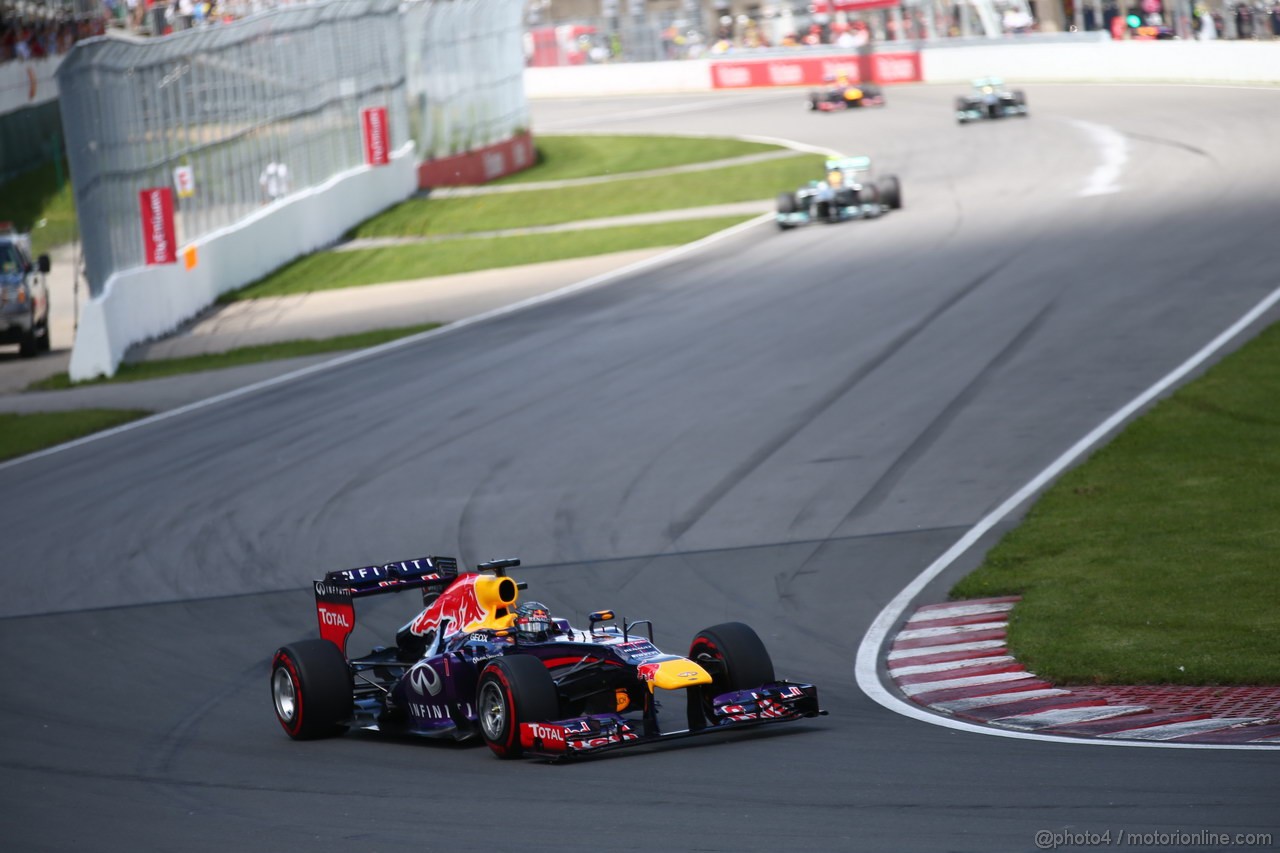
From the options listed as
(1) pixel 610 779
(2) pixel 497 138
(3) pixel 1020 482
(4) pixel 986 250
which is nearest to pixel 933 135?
(2) pixel 497 138

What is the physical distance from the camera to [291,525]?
55.4 ft

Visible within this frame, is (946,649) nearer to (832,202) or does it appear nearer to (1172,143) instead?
(832,202)

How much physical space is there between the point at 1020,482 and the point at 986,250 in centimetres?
1272

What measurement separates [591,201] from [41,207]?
16.8 metres

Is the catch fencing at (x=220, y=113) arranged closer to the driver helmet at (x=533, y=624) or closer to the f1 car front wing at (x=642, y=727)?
the driver helmet at (x=533, y=624)

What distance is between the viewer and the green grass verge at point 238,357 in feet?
87.0

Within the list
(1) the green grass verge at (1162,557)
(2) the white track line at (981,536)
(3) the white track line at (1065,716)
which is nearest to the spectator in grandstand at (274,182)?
(2) the white track line at (981,536)

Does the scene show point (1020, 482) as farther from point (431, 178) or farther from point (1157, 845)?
point (431, 178)

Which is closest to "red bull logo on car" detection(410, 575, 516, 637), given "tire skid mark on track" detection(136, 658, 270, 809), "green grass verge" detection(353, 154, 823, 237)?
"tire skid mark on track" detection(136, 658, 270, 809)

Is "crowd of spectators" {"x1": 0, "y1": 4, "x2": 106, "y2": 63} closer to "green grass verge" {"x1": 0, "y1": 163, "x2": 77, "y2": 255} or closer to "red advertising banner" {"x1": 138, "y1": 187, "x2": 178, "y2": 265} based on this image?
"green grass verge" {"x1": 0, "y1": 163, "x2": 77, "y2": 255}

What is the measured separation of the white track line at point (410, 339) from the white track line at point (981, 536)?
→ 12.1 metres

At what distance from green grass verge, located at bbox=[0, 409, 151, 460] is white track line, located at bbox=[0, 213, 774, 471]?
198 millimetres

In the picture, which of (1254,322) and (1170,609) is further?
(1254,322)

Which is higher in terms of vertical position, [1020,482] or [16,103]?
[16,103]
